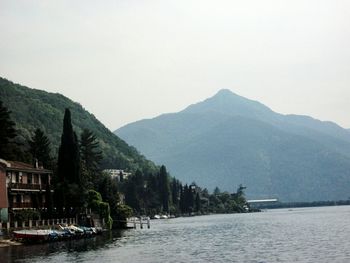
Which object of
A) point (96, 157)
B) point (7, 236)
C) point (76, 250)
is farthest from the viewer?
point (96, 157)

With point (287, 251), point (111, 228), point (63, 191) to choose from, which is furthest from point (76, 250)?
point (111, 228)

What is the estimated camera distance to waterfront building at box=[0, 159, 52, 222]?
97.8m

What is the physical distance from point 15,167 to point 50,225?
11581 millimetres

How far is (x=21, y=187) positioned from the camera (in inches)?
4129

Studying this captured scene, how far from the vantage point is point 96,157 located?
16475 cm

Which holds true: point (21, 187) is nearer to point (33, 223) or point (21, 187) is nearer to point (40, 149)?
point (33, 223)

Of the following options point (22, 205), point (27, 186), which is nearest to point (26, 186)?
point (27, 186)

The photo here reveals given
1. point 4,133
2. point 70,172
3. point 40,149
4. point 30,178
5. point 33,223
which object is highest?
point 40,149

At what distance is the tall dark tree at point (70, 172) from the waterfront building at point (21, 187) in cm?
269

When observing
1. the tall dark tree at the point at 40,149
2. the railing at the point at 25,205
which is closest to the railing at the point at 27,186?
the railing at the point at 25,205

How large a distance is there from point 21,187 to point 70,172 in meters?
12.8

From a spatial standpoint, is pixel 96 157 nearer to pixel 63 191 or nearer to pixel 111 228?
pixel 111 228

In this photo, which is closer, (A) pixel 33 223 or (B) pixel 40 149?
(A) pixel 33 223

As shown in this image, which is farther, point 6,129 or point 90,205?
point 90,205
